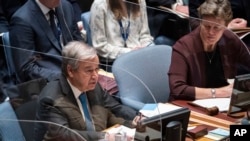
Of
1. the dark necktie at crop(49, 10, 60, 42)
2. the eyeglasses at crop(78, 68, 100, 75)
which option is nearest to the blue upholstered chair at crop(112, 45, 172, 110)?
the eyeglasses at crop(78, 68, 100, 75)

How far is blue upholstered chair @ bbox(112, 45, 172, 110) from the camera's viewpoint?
278cm

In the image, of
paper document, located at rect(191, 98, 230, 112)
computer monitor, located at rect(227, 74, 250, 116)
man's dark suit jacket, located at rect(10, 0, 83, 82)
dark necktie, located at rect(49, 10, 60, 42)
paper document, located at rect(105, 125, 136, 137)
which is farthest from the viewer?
dark necktie, located at rect(49, 10, 60, 42)

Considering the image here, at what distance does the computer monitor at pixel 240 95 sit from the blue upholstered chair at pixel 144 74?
457 millimetres

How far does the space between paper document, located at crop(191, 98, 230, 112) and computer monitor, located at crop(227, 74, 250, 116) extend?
0.31 ft

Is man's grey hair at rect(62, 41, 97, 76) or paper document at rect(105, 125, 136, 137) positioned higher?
man's grey hair at rect(62, 41, 97, 76)

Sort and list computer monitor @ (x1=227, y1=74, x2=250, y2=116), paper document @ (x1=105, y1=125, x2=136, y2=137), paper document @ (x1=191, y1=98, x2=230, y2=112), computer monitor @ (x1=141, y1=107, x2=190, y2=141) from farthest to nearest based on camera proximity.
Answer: paper document @ (x1=191, y1=98, x2=230, y2=112) < computer monitor @ (x1=227, y1=74, x2=250, y2=116) < paper document @ (x1=105, y1=125, x2=136, y2=137) < computer monitor @ (x1=141, y1=107, x2=190, y2=141)

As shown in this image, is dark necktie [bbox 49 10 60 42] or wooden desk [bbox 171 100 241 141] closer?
wooden desk [bbox 171 100 241 141]

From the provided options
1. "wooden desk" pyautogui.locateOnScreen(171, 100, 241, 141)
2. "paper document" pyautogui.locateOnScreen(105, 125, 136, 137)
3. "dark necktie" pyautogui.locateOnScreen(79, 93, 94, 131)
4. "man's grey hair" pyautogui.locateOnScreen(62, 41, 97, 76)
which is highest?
"man's grey hair" pyautogui.locateOnScreen(62, 41, 97, 76)

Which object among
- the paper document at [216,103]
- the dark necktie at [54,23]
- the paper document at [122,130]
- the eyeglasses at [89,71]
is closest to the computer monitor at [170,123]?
the paper document at [122,130]

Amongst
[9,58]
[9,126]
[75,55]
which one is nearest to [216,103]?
[75,55]

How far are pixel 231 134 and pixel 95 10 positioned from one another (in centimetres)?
170

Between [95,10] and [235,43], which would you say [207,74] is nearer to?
[235,43]

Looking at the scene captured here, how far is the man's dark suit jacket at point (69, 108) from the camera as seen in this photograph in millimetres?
2154

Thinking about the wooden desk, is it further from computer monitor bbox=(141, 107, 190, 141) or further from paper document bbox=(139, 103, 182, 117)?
computer monitor bbox=(141, 107, 190, 141)
